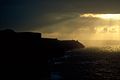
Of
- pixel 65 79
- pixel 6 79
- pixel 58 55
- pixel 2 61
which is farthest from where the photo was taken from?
pixel 58 55

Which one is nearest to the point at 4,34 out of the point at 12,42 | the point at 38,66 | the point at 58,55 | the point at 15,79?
the point at 12,42

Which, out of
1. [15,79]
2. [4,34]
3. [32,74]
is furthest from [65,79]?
[4,34]

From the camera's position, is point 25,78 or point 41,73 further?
point 41,73

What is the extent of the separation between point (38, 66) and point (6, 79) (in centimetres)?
2291

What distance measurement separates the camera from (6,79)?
80.7m

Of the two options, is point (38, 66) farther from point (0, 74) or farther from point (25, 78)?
point (0, 74)

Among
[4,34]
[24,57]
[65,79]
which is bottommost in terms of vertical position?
[65,79]

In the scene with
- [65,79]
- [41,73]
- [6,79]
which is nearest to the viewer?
[6,79]

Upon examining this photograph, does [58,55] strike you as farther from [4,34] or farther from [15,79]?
[15,79]

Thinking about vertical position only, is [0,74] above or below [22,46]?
below

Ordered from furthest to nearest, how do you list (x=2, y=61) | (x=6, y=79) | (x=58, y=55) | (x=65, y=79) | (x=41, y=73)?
(x=58, y=55) < (x=41, y=73) < (x=65, y=79) < (x=2, y=61) < (x=6, y=79)

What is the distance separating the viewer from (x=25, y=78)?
287 ft

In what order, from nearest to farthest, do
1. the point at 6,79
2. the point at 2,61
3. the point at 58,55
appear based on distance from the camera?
the point at 6,79
the point at 2,61
the point at 58,55

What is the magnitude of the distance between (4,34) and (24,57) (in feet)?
34.4
